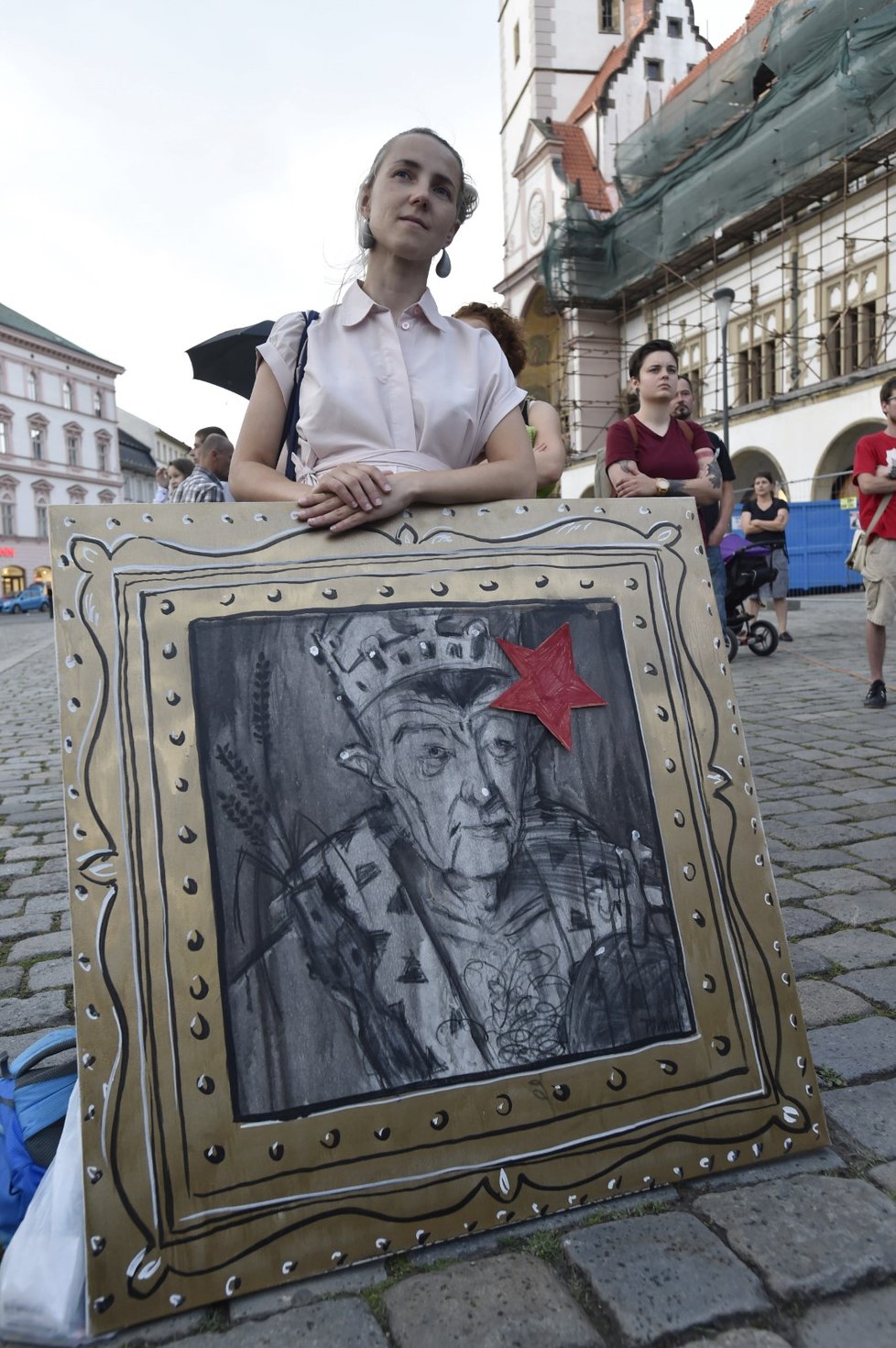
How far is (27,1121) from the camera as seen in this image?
1.78 meters

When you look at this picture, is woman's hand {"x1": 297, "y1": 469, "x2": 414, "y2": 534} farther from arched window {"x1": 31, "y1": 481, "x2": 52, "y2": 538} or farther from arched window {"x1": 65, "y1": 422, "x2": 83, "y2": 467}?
arched window {"x1": 65, "y1": 422, "x2": 83, "y2": 467}

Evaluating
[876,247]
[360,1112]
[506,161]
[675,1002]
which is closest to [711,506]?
[675,1002]

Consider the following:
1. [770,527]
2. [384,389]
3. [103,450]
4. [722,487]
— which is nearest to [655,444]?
[722,487]

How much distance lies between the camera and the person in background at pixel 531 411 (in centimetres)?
379

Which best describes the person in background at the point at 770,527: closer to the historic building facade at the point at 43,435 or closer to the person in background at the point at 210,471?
the person in background at the point at 210,471

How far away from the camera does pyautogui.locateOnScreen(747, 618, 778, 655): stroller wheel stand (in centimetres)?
1046

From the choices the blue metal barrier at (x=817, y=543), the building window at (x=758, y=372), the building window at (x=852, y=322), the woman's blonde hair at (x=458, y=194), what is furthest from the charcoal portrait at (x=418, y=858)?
the building window at (x=758, y=372)

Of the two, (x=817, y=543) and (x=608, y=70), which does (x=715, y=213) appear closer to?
(x=817, y=543)

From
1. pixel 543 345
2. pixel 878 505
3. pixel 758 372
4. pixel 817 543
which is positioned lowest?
pixel 878 505

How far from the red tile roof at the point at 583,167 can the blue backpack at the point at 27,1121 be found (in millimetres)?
40903

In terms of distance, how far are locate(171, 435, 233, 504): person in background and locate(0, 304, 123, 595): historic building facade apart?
181 feet

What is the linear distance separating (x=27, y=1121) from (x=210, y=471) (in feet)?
16.5

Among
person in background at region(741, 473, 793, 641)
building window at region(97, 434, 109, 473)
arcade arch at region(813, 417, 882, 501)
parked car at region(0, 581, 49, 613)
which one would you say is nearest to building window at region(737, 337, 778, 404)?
arcade arch at region(813, 417, 882, 501)

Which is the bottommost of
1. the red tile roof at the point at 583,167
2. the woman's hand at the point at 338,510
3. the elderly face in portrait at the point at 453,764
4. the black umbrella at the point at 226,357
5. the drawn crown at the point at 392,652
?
the elderly face in portrait at the point at 453,764
